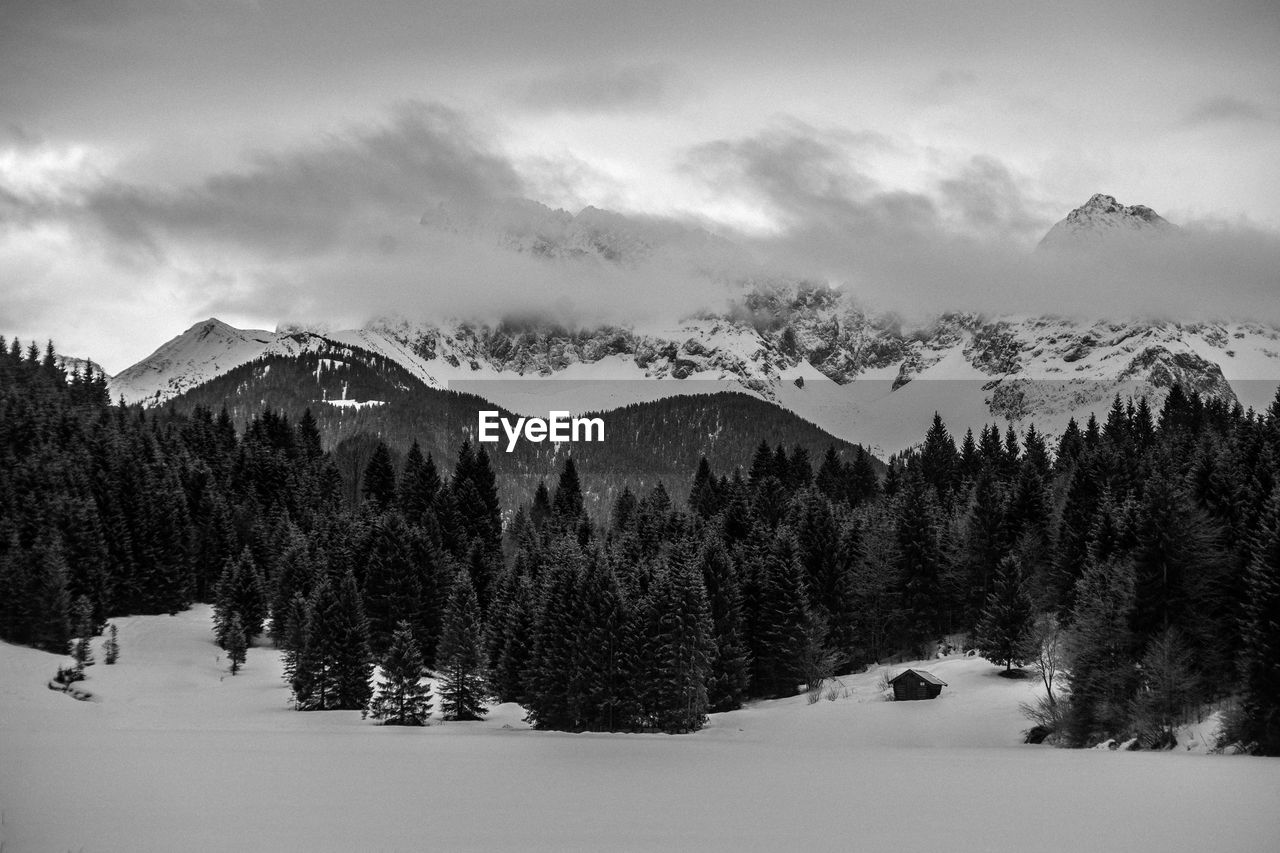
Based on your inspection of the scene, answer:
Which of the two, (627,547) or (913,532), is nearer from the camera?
(913,532)

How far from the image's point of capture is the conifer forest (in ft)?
238

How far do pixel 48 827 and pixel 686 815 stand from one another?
1846 centimetres

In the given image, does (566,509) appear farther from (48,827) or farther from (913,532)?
(48,827)

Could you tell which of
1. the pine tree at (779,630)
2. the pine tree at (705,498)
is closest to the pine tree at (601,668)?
the pine tree at (779,630)

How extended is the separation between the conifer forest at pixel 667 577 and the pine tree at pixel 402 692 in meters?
0.19

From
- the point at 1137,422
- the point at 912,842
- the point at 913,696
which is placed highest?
the point at 1137,422

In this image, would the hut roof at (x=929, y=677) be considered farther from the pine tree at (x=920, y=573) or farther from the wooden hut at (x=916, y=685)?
the pine tree at (x=920, y=573)

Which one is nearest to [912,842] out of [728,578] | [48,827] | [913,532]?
[48,827]

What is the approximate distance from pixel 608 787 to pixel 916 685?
4894 cm

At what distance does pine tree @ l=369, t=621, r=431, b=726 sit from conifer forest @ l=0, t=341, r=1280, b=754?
193 mm

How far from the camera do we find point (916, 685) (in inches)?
3684

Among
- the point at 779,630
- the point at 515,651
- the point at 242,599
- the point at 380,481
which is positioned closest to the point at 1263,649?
the point at 779,630

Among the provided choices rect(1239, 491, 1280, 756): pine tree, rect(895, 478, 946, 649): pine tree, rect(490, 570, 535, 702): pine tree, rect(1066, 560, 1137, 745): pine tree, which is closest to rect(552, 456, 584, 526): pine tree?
rect(490, 570, 535, 702): pine tree

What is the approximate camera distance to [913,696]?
93.2 m
